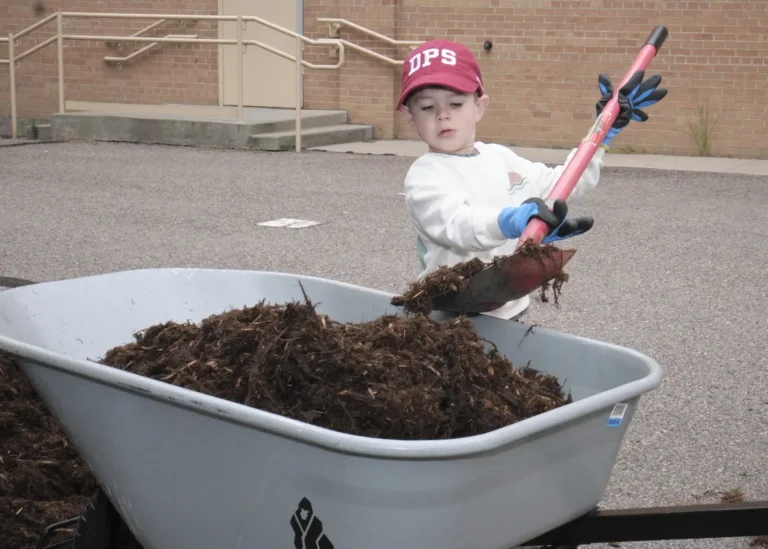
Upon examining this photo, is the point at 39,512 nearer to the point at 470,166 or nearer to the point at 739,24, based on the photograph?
the point at 470,166

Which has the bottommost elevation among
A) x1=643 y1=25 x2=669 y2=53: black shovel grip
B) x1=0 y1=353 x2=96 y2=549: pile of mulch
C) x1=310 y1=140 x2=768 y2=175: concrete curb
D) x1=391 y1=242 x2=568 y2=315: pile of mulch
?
x1=0 y1=353 x2=96 y2=549: pile of mulch

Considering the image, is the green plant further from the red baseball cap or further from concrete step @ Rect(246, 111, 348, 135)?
the red baseball cap

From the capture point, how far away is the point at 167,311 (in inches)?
123

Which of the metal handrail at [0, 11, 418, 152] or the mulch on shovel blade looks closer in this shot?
the mulch on shovel blade

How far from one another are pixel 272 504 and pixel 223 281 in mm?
1185

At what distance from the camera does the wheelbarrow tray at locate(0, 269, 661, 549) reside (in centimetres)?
189

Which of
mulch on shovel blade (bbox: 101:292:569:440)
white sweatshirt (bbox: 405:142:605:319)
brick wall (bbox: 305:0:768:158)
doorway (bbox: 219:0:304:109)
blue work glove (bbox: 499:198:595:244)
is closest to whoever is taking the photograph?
mulch on shovel blade (bbox: 101:292:569:440)

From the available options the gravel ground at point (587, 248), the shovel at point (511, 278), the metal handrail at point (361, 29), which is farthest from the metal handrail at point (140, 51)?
the shovel at point (511, 278)

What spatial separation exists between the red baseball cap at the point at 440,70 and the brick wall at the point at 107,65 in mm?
12573

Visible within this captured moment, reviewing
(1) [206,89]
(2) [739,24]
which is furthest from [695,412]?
(1) [206,89]

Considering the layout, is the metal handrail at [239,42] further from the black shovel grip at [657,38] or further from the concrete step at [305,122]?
the black shovel grip at [657,38]

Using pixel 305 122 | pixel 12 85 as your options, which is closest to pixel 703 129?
pixel 305 122

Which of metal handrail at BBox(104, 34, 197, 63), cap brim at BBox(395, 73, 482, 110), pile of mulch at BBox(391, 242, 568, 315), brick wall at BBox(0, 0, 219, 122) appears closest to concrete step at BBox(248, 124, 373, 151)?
brick wall at BBox(0, 0, 219, 122)

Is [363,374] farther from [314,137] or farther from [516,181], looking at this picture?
[314,137]
